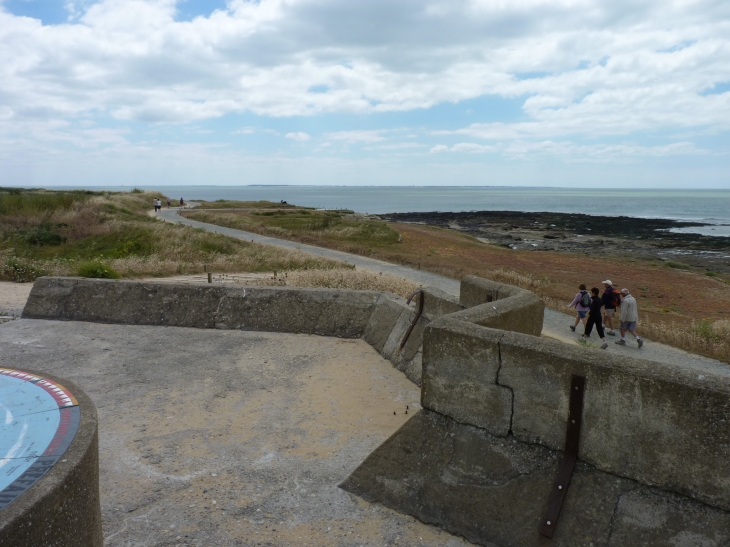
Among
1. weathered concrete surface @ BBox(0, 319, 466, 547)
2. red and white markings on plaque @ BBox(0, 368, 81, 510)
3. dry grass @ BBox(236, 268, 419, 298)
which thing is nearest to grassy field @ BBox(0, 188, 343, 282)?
dry grass @ BBox(236, 268, 419, 298)

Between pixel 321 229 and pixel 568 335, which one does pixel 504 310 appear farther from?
pixel 321 229

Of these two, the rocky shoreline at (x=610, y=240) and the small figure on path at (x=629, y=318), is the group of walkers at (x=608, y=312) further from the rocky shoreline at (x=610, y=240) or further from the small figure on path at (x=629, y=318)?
the rocky shoreline at (x=610, y=240)

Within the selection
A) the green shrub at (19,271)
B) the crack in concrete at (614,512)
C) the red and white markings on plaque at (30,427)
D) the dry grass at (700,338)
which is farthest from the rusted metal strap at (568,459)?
the green shrub at (19,271)

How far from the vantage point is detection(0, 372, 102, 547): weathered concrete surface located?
2254 millimetres

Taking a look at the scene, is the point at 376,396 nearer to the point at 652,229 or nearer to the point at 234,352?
the point at 234,352

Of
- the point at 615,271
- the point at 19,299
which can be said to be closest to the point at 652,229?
the point at 615,271

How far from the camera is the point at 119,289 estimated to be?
7.83 meters

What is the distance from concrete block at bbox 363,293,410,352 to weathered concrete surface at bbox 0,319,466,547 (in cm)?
17

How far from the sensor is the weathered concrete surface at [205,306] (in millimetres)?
7441

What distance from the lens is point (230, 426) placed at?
4781 mm

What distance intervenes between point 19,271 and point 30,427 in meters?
12.7

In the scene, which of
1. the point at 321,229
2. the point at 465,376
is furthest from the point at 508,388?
the point at 321,229

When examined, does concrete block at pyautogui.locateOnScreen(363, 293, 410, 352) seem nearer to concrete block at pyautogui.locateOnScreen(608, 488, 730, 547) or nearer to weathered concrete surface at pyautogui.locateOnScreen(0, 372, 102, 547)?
concrete block at pyautogui.locateOnScreen(608, 488, 730, 547)

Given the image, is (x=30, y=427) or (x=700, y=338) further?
(x=700, y=338)
